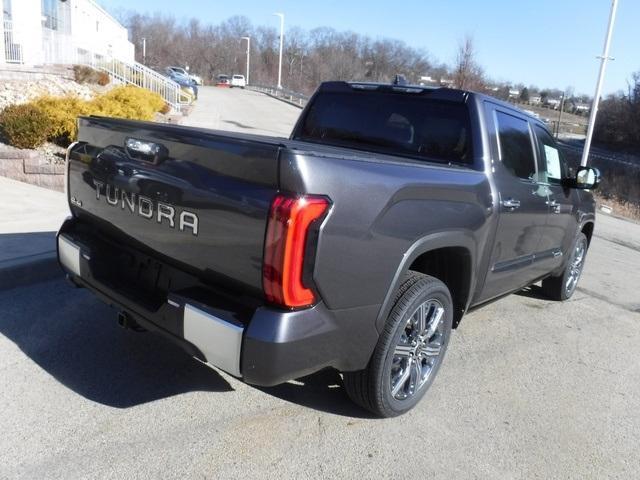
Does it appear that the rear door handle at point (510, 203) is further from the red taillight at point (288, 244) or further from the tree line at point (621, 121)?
the tree line at point (621, 121)

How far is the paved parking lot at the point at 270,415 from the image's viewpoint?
2771 millimetres

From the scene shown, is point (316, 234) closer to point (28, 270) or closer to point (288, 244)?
point (288, 244)

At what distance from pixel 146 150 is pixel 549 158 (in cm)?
350

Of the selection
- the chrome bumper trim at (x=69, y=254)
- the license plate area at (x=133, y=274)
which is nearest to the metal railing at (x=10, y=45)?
the chrome bumper trim at (x=69, y=254)

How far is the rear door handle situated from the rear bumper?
4.94 feet

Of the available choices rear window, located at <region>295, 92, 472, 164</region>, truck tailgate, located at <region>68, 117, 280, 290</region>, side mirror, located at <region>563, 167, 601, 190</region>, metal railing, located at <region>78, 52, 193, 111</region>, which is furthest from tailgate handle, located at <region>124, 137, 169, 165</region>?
metal railing, located at <region>78, 52, 193, 111</region>

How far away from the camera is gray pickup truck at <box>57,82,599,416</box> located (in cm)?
240

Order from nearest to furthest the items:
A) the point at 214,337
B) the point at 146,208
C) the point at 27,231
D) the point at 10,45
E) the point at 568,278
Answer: the point at 214,337 → the point at 146,208 → the point at 27,231 → the point at 568,278 → the point at 10,45

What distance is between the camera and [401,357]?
3.25 metres

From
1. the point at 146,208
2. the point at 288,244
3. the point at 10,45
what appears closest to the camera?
the point at 288,244

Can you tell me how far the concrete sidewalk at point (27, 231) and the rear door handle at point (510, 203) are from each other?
3670 mm

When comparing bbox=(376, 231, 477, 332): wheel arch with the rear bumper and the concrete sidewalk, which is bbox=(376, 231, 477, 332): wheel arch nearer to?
the rear bumper

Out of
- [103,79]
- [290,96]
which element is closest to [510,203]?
[103,79]

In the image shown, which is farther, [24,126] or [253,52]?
[253,52]
